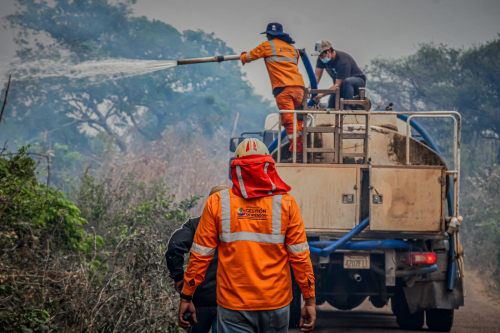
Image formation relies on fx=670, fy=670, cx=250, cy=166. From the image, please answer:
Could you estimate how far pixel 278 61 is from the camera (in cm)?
945

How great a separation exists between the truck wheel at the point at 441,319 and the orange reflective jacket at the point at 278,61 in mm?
3542

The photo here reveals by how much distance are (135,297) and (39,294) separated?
0.89 m

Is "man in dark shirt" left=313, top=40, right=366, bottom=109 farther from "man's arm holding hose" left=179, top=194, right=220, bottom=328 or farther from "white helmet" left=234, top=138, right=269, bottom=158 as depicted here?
"man's arm holding hose" left=179, top=194, right=220, bottom=328

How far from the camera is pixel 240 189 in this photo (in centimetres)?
434

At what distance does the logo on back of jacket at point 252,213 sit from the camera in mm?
4309

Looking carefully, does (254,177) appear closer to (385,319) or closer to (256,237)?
(256,237)

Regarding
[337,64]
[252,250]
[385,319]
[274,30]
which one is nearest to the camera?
[252,250]

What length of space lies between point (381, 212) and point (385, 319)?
311 centimetres

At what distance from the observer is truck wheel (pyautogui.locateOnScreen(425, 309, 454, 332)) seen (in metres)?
8.57

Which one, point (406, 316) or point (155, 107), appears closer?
point (406, 316)

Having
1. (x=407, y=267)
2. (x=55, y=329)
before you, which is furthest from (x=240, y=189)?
(x=407, y=267)

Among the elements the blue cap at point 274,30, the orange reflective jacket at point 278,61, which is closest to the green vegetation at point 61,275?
the orange reflective jacket at point 278,61

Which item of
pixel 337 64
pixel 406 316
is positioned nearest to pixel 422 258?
pixel 406 316

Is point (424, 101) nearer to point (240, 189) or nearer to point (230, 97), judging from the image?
point (230, 97)
